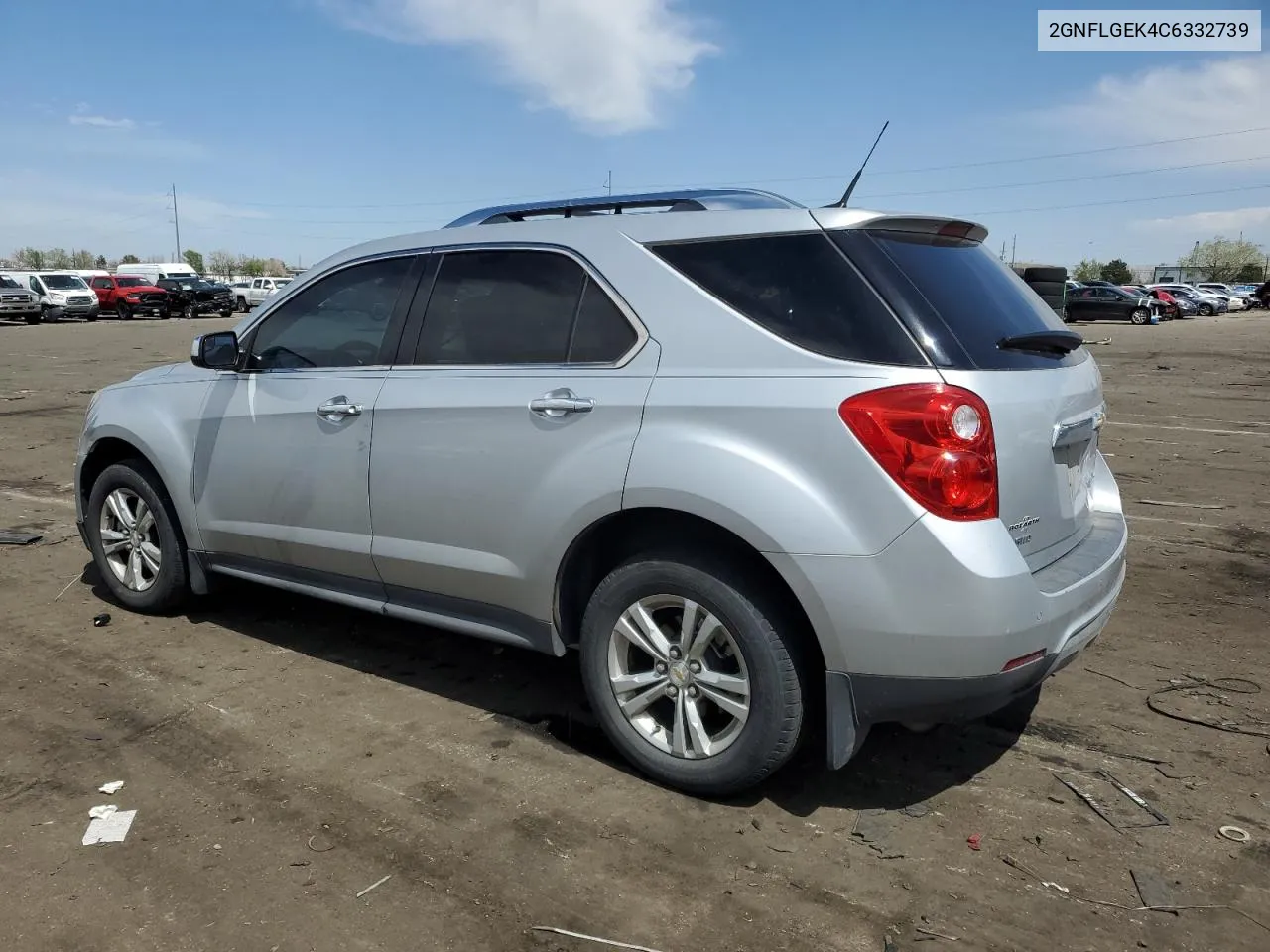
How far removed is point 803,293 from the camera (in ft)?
9.99

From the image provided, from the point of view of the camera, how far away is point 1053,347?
3.29 metres

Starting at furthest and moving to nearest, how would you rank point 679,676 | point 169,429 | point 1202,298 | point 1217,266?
point 1217,266 < point 1202,298 < point 169,429 < point 679,676

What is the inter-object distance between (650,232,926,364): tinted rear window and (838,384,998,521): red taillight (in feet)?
0.45

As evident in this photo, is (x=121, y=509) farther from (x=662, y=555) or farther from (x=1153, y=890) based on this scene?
(x=1153, y=890)

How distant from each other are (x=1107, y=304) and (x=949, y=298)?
43.4m

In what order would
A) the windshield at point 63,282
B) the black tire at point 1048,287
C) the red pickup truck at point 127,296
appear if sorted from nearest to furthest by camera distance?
1. the black tire at point 1048,287
2. the windshield at point 63,282
3. the red pickup truck at point 127,296

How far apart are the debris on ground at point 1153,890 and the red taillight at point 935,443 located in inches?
42.3

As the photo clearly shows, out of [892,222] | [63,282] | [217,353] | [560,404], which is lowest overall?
[560,404]

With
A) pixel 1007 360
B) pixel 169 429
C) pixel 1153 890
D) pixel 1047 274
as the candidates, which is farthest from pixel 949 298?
pixel 1047 274

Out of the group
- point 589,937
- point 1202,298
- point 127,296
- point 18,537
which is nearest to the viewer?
point 589,937

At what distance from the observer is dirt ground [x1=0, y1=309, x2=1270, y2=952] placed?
102 inches

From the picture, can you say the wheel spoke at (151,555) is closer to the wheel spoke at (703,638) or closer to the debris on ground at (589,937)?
the wheel spoke at (703,638)

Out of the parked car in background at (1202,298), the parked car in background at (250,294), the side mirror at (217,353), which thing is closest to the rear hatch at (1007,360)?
the side mirror at (217,353)

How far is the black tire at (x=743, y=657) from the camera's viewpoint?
297 cm
